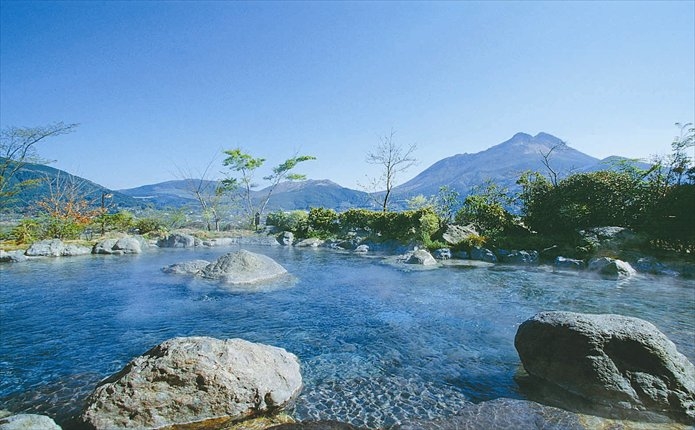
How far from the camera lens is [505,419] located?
4.32m

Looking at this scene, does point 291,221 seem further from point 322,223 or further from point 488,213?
point 488,213

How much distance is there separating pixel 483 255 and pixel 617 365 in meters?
14.2

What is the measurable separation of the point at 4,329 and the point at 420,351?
892 centimetres

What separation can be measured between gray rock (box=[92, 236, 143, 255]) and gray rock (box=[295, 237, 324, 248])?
10.6 m

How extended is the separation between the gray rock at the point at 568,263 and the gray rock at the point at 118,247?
2343 cm

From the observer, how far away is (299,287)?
38.8ft

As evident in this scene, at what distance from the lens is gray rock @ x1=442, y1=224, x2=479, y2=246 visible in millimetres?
20297

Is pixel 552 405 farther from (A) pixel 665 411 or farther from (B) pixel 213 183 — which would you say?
(B) pixel 213 183

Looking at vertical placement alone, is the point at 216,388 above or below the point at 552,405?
above

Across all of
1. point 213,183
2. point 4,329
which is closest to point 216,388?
point 4,329

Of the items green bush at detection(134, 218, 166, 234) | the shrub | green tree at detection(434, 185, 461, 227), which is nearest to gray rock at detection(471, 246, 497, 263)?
green tree at detection(434, 185, 461, 227)

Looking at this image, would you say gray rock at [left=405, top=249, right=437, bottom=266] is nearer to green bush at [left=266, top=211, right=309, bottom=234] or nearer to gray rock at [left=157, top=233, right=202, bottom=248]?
green bush at [left=266, top=211, right=309, bottom=234]

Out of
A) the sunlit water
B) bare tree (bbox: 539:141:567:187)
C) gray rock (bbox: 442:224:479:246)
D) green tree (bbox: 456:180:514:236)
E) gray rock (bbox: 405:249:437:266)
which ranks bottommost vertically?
the sunlit water

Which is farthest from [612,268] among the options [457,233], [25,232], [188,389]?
[25,232]
